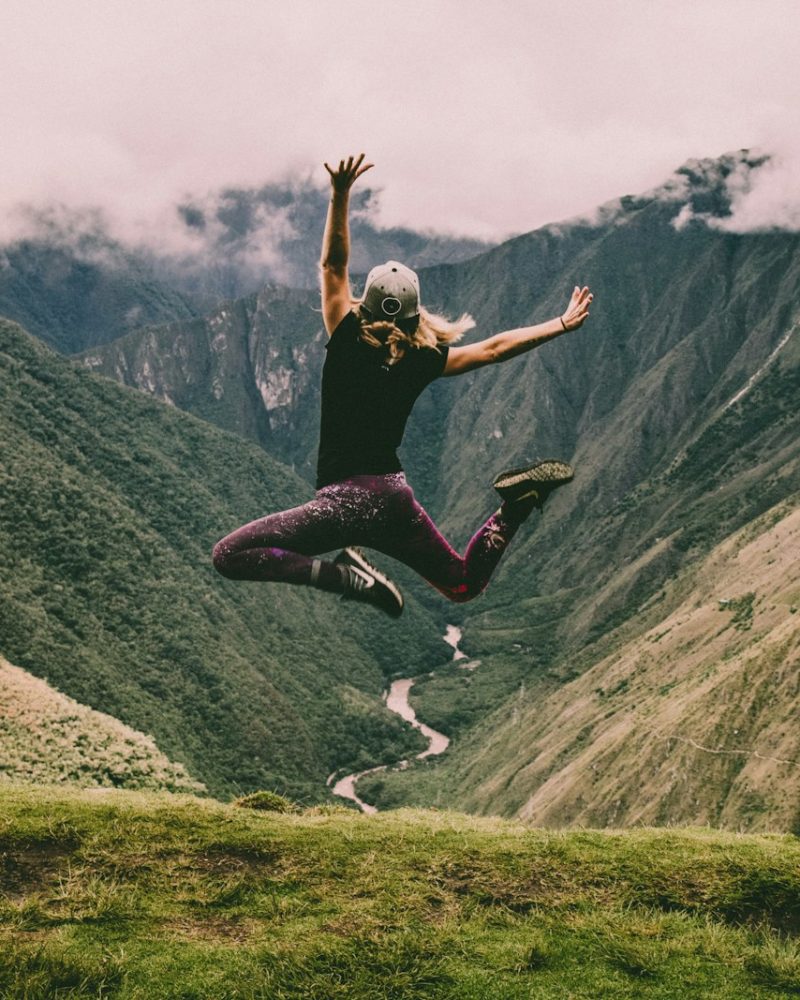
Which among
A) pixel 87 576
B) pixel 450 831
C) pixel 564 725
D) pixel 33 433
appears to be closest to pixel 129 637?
pixel 87 576

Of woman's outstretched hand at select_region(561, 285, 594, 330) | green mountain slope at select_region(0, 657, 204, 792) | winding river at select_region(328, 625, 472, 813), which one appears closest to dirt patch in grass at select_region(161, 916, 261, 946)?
woman's outstretched hand at select_region(561, 285, 594, 330)

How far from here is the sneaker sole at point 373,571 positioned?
22.7ft

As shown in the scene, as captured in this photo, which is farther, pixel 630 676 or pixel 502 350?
pixel 630 676

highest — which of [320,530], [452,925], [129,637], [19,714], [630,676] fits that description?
[320,530]

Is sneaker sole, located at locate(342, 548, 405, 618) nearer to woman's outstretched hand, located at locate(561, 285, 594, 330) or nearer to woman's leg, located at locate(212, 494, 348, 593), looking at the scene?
woman's leg, located at locate(212, 494, 348, 593)

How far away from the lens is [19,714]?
116 ft

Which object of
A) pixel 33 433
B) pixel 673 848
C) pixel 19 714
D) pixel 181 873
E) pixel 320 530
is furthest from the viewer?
pixel 33 433

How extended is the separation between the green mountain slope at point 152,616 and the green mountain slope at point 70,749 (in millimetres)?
65445

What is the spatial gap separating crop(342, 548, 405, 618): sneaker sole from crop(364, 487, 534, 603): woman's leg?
0.17 meters

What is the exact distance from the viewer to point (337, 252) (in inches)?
267

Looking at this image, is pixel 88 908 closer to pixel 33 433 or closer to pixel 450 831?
pixel 450 831

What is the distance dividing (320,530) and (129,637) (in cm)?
12679

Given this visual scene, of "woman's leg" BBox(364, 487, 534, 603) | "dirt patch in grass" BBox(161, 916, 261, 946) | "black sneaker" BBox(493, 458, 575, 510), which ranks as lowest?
"dirt patch in grass" BBox(161, 916, 261, 946)

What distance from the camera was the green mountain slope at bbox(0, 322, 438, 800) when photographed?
110 m
